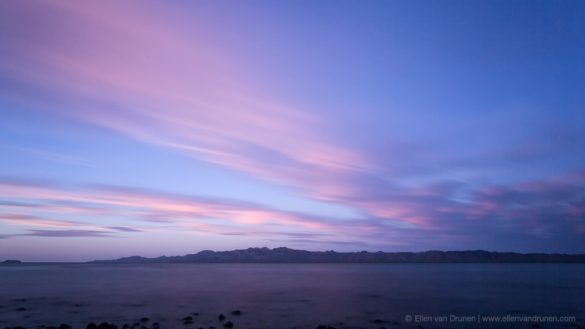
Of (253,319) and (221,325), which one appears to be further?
(253,319)

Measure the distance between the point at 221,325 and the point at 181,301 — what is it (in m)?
20.5

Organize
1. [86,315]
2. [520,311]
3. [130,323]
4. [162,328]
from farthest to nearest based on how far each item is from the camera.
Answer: [520,311]
[86,315]
[130,323]
[162,328]

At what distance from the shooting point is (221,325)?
1344 inches

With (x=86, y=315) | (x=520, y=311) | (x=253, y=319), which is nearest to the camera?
(x=253, y=319)

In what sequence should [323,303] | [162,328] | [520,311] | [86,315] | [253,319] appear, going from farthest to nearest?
[323,303]
[520,311]
[86,315]
[253,319]
[162,328]

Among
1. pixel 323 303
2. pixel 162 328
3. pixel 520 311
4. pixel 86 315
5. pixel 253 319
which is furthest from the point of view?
pixel 323 303

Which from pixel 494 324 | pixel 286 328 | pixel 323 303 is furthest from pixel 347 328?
pixel 323 303

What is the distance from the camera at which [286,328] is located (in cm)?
3388

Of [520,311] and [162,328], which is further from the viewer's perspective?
[520,311]

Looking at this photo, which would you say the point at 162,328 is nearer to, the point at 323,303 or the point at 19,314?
the point at 19,314

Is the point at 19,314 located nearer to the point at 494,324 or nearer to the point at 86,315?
the point at 86,315

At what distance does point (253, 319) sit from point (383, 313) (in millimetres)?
14025

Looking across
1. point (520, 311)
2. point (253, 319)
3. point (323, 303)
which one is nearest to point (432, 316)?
point (520, 311)

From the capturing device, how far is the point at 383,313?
4153cm
